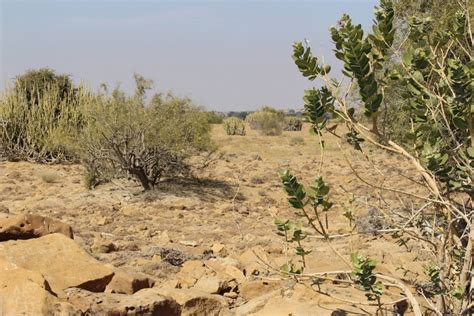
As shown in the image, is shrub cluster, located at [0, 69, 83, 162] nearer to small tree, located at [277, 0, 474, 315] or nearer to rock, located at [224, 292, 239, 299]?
rock, located at [224, 292, 239, 299]

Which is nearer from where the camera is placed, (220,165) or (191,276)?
(191,276)

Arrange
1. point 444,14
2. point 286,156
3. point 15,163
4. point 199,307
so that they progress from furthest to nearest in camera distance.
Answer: point 286,156 < point 15,163 < point 444,14 < point 199,307

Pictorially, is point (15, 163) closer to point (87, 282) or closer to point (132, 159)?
point (132, 159)

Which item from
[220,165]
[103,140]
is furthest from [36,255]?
[220,165]

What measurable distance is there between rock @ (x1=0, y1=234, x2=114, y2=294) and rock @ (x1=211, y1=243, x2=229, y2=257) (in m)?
2.84

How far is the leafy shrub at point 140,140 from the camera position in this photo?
40.3 ft

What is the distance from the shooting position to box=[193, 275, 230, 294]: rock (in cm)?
536

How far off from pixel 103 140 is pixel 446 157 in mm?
10861

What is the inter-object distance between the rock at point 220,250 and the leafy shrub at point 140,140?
4737mm

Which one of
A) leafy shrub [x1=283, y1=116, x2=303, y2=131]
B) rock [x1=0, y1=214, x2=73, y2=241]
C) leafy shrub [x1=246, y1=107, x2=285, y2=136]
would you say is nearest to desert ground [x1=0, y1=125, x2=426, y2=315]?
rock [x1=0, y1=214, x2=73, y2=241]

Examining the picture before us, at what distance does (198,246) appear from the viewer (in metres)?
8.34

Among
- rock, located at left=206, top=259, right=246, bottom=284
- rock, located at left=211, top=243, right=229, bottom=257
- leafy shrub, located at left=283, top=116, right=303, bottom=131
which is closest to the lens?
rock, located at left=206, top=259, right=246, bottom=284

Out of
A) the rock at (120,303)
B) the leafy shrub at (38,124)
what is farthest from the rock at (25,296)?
the leafy shrub at (38,124)

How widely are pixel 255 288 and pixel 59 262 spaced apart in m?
1.70
